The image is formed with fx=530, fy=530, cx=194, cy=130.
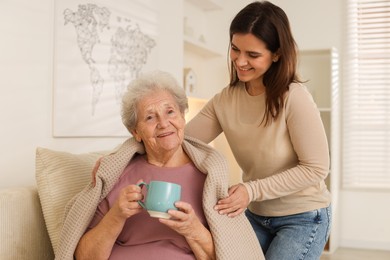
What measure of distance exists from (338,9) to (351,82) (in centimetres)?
71

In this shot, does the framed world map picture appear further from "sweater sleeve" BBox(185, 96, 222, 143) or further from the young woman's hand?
the young woman's hand

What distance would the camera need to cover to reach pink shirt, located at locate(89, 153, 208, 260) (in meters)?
1.68

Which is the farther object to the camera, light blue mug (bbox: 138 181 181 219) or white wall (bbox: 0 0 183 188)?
white wall (bbox: 0 0 183 188)

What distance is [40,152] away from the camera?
1.95 meters

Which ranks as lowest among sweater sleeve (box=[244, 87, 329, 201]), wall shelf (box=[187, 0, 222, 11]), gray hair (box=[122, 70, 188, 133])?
sweater sleeve (box=[244, 87, 329, 201])

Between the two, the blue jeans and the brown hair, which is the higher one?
the brown hair

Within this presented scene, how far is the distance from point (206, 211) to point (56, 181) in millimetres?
596

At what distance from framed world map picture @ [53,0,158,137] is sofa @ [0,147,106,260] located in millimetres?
713

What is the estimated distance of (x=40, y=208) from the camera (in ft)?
6.39

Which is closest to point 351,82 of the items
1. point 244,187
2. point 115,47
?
point 115,47

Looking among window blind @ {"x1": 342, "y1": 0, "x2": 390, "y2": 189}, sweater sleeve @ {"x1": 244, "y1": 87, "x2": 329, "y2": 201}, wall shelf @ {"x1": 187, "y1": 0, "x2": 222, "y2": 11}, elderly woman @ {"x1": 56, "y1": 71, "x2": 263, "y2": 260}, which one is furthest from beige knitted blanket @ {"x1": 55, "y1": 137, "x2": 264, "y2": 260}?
window blind @ {"x1": 342, "y1": 0, "x2": 390, "y2": 189}

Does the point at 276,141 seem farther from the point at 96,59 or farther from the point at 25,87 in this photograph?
the point at 96,59

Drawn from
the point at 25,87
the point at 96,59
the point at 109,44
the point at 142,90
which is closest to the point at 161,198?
the point at 142,90

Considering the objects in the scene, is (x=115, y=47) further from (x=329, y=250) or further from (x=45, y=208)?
(x=329, y=250)
